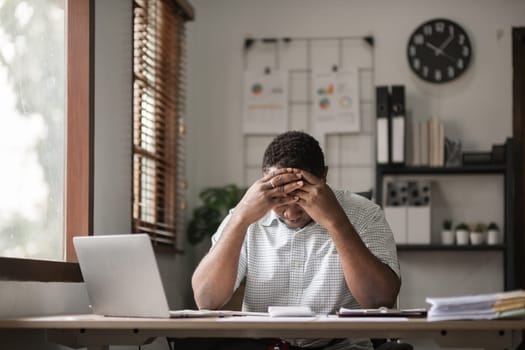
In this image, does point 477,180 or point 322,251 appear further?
point 477,180

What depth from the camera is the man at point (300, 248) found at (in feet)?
7.72

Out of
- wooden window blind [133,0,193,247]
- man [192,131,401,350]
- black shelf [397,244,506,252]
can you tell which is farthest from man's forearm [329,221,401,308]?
black shelf [397,244,506,252]

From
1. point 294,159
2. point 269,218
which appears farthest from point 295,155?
point 269,218

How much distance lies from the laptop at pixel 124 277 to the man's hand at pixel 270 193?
40 cm

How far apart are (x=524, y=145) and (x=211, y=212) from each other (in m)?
1.76

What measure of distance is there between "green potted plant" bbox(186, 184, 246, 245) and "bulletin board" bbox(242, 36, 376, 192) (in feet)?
1.08

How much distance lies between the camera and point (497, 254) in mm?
4762

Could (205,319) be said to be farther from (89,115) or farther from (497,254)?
(497,254)

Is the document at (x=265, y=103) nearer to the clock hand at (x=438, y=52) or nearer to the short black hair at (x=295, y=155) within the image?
the clock hand at (x=438, y=52)

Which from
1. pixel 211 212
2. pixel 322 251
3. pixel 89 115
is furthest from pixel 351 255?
pixel 211 212

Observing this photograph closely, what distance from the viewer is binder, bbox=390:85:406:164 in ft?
15.0

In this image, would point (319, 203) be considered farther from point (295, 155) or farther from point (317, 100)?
point (317, 100)

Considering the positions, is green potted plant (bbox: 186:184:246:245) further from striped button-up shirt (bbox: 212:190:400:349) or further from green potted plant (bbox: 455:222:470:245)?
striped button-up shirt (bbox: 212:190:400:349)

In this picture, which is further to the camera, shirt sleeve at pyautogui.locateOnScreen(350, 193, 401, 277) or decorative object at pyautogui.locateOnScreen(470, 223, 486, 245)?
decorative object at pyautogui.locateOnScreen(470, 223, 486, 245)
